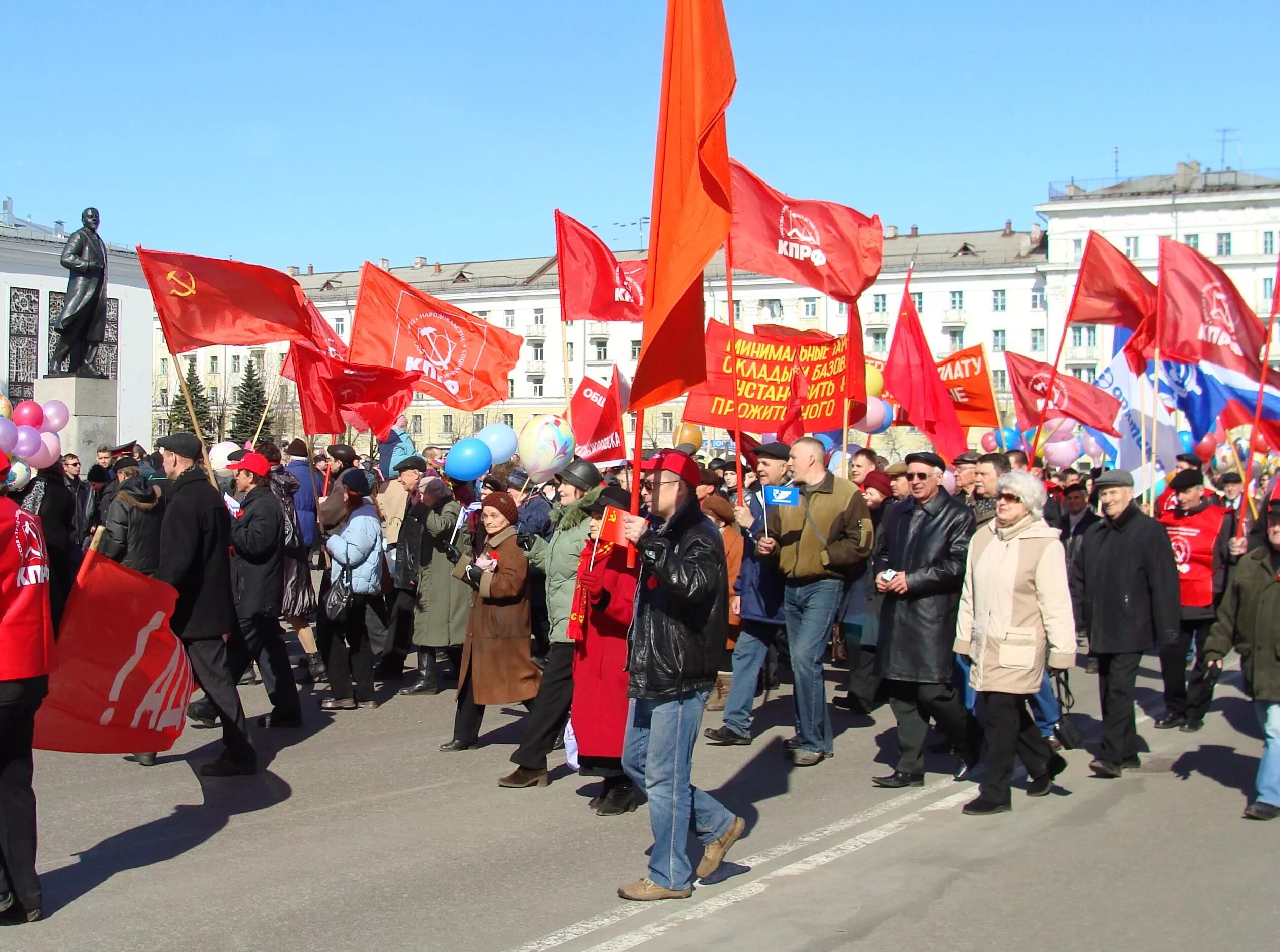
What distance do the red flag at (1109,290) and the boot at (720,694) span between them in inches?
210

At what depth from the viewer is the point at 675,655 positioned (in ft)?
18.1

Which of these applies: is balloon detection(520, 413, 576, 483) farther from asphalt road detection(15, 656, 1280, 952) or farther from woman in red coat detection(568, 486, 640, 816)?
woman in red coat detection(568, 486, 640, 816)

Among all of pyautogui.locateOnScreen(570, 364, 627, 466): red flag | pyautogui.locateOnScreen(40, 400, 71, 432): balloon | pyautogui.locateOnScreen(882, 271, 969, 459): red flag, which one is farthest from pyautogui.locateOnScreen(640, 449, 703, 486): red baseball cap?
pyautogui.locateOnScreen(40, 400, 71, 432): balloon

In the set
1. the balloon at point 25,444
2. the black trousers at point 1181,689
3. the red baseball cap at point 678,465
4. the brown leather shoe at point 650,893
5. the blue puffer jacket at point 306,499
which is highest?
the balloon at point 25,444

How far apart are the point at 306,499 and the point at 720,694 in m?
4.07

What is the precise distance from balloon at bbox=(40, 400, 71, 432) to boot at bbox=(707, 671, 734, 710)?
27.6 feet

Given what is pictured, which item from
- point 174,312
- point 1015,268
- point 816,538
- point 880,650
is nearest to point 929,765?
point 880,650

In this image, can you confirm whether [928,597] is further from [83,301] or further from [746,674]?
[83,301]

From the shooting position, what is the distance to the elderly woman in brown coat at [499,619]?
8180 millimetres

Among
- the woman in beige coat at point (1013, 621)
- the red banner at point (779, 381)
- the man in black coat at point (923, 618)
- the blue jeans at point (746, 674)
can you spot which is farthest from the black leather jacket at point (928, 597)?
the red banner at point (779, 381)

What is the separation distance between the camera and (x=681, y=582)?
538 cm

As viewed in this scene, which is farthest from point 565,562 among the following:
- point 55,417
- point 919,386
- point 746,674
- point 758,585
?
point 55,417

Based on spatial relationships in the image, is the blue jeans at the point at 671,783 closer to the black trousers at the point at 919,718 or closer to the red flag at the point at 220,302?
the black trousers at the point at 919,718

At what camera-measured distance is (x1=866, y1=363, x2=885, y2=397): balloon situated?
820 inches
